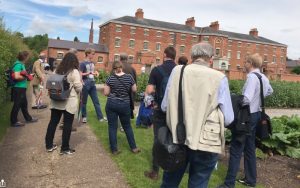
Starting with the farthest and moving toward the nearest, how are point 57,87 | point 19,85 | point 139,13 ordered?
point 139,13, point 19,85, point 57,87

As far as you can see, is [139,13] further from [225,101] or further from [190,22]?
[225,101]

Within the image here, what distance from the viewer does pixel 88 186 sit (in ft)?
18.0

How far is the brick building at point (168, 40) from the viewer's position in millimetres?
69375

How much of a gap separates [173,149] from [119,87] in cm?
330

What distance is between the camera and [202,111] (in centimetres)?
367

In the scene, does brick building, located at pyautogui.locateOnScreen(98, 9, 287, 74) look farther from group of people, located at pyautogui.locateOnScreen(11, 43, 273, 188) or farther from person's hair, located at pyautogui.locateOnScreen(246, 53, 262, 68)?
person's hair, located at pyautogui.locateOnScreen(246, 53, 262, 68)

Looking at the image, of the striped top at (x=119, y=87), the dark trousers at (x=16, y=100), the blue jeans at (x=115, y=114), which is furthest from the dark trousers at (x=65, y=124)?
the dark trousers at (x=16, y=100)

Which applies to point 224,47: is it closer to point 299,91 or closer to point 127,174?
point 299,91

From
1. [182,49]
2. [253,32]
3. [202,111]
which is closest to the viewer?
[202,111]

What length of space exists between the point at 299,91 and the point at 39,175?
2372 cm

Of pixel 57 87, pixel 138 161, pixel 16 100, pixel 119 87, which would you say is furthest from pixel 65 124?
pixel 16 100

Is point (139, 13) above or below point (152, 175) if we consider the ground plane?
above

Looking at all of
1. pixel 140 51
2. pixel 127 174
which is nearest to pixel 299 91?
pixel 127 174

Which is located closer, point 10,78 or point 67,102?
point 67,102
